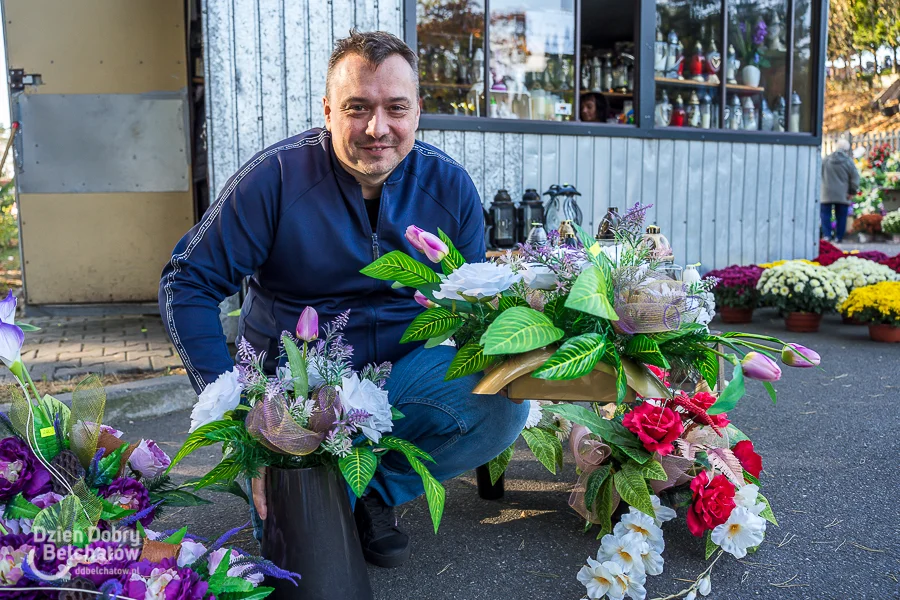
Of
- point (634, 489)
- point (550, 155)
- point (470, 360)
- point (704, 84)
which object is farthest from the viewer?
point (704, 84)

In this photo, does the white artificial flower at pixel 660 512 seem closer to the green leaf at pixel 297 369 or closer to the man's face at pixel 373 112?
the green leaf at pixel 297 369

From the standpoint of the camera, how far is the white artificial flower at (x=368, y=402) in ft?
5.67

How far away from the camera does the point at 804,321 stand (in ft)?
19.6

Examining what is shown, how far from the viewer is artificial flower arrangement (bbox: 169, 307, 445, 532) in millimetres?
1718

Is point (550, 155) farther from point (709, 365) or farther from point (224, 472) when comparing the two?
point (224, 472)

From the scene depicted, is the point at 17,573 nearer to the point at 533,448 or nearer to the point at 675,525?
the point at 533,448

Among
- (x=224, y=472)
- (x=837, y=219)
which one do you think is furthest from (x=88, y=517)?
(x=837, y=219)

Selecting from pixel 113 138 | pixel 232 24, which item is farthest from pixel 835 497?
pixel 113 138

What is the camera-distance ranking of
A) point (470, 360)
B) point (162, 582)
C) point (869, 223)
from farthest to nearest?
point (869, 223)
point (470, 360)
point (162, 582)

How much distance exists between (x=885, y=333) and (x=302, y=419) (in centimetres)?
504

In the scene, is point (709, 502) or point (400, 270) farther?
point (709, 502)

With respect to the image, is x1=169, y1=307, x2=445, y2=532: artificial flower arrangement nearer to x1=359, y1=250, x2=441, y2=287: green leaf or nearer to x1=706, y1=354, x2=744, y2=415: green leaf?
x1=359, y1=250, x2=441, y2=287: green leaf

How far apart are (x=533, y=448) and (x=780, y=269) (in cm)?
418

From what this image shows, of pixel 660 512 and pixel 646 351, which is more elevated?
pixel 646 351
